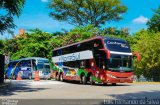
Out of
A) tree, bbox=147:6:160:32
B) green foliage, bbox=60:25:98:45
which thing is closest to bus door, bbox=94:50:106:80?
green foliage, bbox=60:25:98:45

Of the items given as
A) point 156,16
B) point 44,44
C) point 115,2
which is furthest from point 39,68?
point 156,16

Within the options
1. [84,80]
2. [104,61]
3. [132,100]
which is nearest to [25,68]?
[84,80]

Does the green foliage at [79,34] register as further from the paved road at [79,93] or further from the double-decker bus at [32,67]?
the paved road at [79,93]

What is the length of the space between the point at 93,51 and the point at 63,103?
1628 cm

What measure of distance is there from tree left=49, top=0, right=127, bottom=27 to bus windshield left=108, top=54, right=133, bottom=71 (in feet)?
122

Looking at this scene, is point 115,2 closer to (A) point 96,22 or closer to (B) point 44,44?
(A) point 96,22

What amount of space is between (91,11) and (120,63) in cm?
3917

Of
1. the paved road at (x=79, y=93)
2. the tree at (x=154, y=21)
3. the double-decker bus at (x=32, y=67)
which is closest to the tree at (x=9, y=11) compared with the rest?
the paved road at (x=79, y=93)

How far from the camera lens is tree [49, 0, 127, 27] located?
68938mm

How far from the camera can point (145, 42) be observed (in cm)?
5512

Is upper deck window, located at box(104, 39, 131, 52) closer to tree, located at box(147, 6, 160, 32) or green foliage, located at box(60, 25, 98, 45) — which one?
green foliage, located at box(60, 25, 98, 45)

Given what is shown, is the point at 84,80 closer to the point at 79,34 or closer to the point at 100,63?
the point at 100,63

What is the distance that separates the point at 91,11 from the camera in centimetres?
6981

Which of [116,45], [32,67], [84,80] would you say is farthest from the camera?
[32,67]
